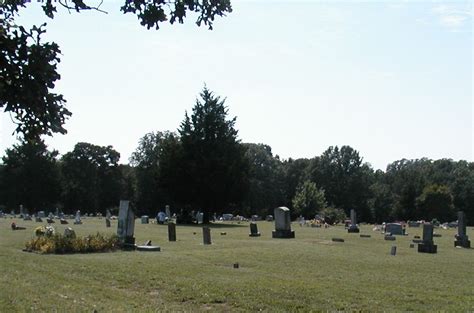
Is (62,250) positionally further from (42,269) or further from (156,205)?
(156,205)

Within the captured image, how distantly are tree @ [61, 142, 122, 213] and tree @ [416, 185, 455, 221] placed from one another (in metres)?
50.8

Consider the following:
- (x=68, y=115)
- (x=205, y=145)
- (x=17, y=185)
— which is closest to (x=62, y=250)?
(x=68, y=115)

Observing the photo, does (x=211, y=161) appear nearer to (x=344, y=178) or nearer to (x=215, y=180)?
(x=215, y=180)

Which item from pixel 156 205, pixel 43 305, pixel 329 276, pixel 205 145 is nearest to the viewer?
pixel 43 305

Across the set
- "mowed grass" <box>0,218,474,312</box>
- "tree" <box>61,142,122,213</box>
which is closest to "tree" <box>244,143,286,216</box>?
"tree" <box>61,142,122,213</box>

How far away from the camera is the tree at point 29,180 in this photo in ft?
294

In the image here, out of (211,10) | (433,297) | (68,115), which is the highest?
(211,10)

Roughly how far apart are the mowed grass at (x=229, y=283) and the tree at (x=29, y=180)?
240ft

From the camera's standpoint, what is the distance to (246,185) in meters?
57.7

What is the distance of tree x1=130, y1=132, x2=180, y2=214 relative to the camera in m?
57.2

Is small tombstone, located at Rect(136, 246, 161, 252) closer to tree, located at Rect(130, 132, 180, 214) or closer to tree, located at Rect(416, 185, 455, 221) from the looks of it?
tree, located at Rect(130, 132, 180, 214)

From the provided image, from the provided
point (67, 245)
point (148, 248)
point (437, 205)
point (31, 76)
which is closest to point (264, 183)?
point (437, 205)

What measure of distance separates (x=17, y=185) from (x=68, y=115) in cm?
9115

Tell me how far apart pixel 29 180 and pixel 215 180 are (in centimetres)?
4634
